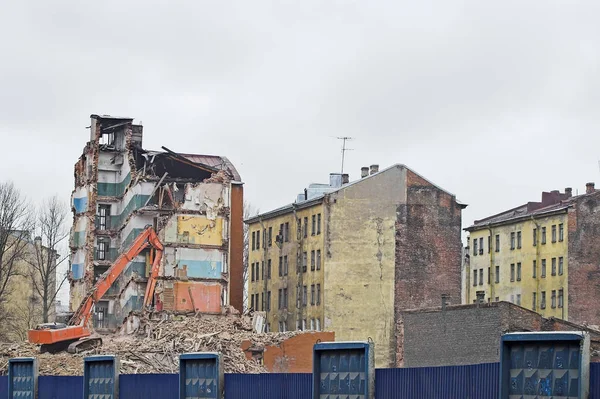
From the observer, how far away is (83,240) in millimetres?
61250

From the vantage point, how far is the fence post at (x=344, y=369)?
17391mm

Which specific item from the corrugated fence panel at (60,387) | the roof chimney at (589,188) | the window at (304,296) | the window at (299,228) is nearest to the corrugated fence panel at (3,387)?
the corrugated fence panel at (60,387)

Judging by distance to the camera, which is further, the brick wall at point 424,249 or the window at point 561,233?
the window at point 561,233

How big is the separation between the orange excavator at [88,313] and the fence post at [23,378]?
791 inches

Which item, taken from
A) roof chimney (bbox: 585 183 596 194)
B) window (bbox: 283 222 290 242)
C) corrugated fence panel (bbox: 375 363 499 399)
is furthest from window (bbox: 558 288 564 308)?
corrugated fence panel (bbox: 375 363 499 399)

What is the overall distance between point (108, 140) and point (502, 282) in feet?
139

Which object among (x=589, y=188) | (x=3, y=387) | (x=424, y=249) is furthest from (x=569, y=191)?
(x=3, y=387)

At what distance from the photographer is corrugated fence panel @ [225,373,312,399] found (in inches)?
741

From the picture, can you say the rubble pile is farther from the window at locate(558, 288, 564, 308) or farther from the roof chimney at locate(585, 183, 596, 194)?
the roof chimney at locate(585, 183, 596, 194)

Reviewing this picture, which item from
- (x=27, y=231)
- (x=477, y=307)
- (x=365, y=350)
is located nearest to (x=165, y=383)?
(x=365, y=350)

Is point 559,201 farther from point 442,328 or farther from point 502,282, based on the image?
point 442,328

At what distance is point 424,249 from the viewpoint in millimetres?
79688

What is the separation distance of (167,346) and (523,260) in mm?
49976

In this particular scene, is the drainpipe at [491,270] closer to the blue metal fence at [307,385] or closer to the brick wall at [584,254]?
the brick wall at [584,254]
